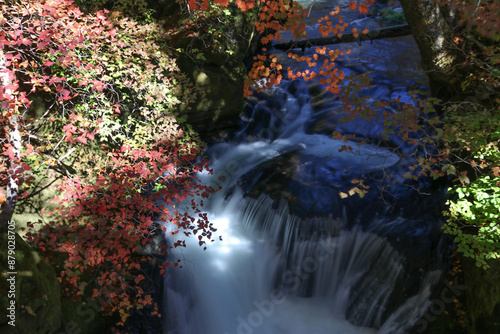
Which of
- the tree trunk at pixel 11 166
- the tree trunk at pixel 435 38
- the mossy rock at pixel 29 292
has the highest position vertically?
the tree trunk at pixel 435 38

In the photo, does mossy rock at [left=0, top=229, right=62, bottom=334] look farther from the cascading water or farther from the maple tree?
the cascading water

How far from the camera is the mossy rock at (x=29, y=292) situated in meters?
3.79

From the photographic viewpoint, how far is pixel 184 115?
331 inches

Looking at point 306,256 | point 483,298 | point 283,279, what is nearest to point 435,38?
point 483,298

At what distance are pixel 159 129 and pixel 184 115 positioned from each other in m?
1.49

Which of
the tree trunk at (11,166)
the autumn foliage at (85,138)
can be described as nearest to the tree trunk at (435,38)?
the autumn foliage at (85,138)

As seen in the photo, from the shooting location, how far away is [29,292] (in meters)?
4.10

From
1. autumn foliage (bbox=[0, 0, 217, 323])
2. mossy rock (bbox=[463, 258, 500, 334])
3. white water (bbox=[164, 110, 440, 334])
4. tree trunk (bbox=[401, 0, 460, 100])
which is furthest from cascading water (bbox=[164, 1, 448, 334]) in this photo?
tree trunk (bbox=[401, 0, 460, 100])

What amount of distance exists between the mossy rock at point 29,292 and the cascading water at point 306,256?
213 centimetres

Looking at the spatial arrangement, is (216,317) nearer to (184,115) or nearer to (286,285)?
(286,285)

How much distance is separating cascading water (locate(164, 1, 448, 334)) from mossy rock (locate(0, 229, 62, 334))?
2134mm

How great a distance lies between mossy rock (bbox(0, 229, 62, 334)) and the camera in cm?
379

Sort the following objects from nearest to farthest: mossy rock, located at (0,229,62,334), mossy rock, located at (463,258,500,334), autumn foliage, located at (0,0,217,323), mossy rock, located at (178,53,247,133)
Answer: mossy rock, located at (0,229,62,334), mossy rock, located at (463,258,500,334), autumn foliage, located at (0,0,217,323), mossy rock, located at (178,53,247,133)

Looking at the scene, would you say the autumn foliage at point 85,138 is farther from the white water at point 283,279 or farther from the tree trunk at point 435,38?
the tree trunk at point 435,38
